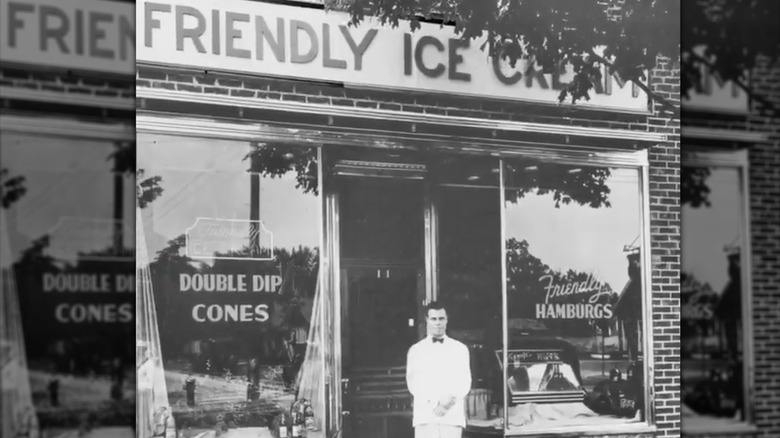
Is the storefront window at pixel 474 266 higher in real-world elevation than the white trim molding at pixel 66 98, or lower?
lower

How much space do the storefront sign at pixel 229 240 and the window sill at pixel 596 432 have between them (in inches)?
44.6

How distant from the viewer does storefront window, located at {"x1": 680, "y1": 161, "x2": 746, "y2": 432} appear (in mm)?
6875

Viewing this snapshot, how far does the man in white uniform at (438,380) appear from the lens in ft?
9.74

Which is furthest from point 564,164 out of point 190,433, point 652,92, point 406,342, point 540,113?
point 190,433

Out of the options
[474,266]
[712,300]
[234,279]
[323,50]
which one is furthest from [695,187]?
[234,279]

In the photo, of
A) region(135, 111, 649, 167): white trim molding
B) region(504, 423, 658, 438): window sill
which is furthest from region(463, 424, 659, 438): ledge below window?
region(135, 111, 649, 167): white trim molding

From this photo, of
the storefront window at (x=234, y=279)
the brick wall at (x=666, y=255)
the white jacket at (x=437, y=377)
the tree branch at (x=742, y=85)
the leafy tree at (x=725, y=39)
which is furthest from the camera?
the tree branch at (x=742, y=85)

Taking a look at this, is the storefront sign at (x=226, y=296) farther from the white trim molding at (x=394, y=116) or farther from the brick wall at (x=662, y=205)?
the brick wall at (x=662, y=205)

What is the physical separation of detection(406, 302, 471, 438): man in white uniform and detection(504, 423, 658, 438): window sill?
0.75ft

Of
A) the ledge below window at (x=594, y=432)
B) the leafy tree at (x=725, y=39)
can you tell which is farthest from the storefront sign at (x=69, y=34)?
the leafy tree at (x=725, y=39)

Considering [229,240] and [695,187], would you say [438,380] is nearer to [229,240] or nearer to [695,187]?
[229,240]

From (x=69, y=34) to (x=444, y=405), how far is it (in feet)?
10.8

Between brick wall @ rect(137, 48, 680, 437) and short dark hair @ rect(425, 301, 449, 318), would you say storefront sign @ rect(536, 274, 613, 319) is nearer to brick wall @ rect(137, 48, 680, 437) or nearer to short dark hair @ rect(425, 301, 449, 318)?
brick wall @ rect(137, 48, 680, 437)

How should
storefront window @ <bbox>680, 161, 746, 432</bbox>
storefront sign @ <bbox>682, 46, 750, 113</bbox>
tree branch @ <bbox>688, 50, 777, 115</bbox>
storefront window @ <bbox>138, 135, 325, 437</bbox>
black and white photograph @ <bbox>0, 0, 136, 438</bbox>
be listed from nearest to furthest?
storefront window @ <bbox>138, 135, 325, 437</bbox>
black and white photograph @ <bbox>0, 0, 136, 438</bbox>
tree branch @ <bbox>688, 50, 777, 115</bbox>
storefront window @ <bbox>680, 161, 746, 432</bbox>
storefront sign @ <bbox>682, 46, 750, 113</bbox>
